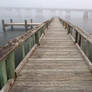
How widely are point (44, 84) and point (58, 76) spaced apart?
51 centimetres

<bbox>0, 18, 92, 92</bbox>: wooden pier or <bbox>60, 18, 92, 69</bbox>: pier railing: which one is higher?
<bbox>60, 18, 92, 69</bbox>: pier railing

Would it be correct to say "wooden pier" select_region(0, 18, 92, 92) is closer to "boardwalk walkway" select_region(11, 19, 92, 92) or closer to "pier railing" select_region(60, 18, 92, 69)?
"boardwalk walkway" select_region(11, 19, 92, 92)

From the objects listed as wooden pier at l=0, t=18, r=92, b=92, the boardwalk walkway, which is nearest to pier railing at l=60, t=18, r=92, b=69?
wooden pier at l=0, t=18, r=92, b=92

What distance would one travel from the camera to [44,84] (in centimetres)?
300

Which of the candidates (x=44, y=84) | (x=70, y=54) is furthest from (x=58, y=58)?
(x=44, y=84)

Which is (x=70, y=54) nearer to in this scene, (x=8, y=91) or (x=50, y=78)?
(x=50, y=78)

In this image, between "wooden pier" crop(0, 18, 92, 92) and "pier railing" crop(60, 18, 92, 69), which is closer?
"wooden pier" crop(0, 18, 92, 92)

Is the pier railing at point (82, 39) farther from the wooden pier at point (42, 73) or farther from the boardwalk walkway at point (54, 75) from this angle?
the boardwalk walkway at point (54, 75)

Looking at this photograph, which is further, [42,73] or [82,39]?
[82,39]

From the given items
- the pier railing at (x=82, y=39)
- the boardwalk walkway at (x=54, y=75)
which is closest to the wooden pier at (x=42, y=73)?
the boardwalk walkway at (x=54, y=75)

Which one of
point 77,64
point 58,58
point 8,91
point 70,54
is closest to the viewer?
point 8,91

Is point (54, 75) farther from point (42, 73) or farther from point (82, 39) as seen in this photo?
point (82, 39)

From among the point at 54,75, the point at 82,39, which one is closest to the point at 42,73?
the point at 54,75

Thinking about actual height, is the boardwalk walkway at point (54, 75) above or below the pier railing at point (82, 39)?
below
